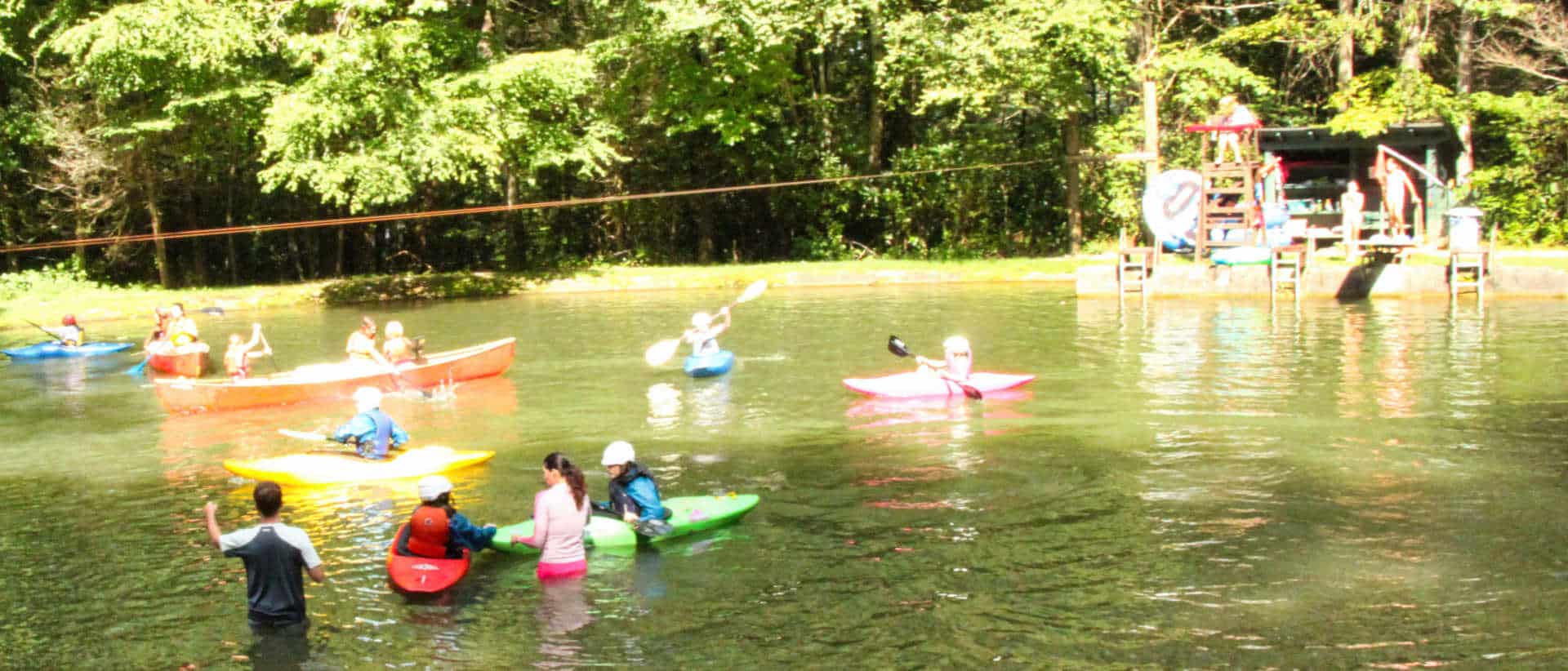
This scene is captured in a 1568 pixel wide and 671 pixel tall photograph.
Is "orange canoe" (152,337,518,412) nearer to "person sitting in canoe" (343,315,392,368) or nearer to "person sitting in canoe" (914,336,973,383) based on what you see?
"person sitting in canoe" (343,315,392,368)

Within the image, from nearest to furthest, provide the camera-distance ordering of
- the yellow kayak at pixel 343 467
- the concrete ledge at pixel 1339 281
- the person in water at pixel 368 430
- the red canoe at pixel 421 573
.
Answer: the red canoe at pixel 421 573 < the yellow kayak at pixel 343 467 < the person in water at pixel 368 430 < the concrete ledge at pixel 1339 281

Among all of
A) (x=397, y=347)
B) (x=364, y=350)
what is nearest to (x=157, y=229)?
(x=397, y=347)

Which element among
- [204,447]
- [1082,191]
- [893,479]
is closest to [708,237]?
[1082,191]

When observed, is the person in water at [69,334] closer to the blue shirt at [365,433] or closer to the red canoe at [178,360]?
the red canoe at [178,360]

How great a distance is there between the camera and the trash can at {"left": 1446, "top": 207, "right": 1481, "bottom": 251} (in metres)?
27.4

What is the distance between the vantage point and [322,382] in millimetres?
20094

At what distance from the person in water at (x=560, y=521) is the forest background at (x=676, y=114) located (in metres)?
23.6

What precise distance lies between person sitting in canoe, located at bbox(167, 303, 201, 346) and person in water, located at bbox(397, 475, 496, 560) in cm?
1413

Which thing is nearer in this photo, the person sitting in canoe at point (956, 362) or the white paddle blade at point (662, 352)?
the person sitting in canoe at point (956, 362)

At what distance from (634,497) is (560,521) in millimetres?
1175

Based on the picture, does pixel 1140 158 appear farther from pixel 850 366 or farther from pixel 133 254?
pixel 133 254

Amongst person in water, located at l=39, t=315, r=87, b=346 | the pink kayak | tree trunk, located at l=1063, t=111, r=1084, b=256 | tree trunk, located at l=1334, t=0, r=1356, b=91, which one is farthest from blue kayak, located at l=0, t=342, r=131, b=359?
tree trunk, located at l=1334, t=0, r=1356, b=91

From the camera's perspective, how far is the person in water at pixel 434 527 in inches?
433

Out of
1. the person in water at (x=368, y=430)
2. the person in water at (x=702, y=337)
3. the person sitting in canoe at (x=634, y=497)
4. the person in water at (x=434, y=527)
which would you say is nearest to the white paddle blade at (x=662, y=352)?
the person in water at (x=702, y=337)
